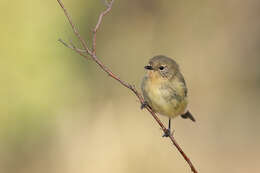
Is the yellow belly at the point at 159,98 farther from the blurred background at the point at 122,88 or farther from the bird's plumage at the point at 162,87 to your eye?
the blurred background at the point at 122,88

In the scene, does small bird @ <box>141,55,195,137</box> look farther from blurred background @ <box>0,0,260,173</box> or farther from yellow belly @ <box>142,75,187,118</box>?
blurred background @ <box>0,0,260,173</box>

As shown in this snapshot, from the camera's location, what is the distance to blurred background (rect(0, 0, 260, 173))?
848 centimetres

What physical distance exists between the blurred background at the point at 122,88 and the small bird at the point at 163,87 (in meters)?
3.40

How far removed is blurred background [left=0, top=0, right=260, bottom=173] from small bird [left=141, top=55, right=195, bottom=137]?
340 cm

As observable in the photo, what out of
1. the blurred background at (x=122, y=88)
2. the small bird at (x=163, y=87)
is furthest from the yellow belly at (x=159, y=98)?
the blurred background at (x=122, y=88)

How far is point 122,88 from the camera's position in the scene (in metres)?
9.52

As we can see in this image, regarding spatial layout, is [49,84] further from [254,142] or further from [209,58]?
A: [254,142]

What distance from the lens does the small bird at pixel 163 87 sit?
208 inches

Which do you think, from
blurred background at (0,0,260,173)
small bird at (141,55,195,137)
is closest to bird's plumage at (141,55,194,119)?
small bird at (141,55,195,137)

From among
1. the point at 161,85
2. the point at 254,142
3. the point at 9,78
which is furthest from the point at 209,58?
the point at 161,85

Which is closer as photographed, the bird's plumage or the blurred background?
the bird's plumage

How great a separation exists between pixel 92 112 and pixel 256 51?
12.8 ft

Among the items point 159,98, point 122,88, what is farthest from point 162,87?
point 122,88

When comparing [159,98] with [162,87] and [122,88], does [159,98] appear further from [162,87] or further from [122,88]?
[122,88]
